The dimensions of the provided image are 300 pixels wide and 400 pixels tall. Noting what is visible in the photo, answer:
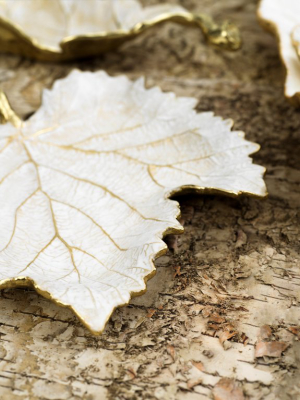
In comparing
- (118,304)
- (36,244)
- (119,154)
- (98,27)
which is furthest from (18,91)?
(118,304)

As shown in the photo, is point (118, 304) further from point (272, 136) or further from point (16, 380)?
point (272, 136)

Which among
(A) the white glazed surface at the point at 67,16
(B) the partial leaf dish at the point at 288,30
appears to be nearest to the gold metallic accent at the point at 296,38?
(B) the partial leaf dish at the point at 288,30

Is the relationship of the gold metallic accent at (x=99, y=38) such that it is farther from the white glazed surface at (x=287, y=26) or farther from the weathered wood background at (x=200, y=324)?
the weathered wood background at (x=200, y=324)

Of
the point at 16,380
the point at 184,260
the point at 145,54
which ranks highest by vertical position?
the point at 145,54

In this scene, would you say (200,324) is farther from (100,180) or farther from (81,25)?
(81,25)

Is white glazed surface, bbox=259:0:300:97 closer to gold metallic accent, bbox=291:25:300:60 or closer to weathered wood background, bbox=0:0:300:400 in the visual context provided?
gold metallic accent, bbox=291:25:300:60

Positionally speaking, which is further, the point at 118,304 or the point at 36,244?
the point at 36,244

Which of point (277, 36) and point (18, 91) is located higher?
point (277, 36)
